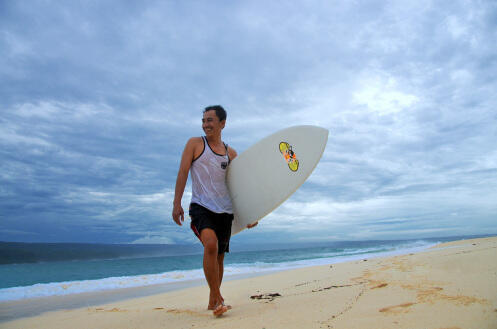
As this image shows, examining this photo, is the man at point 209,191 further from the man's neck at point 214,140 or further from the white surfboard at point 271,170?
the white surfboard at point 271,170

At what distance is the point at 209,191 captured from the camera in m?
2.54

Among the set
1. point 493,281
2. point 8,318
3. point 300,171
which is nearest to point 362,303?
point 493,281

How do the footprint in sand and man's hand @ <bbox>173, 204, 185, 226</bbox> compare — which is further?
man's hand @ <bbox>173, 204, 185, 226</bbox>

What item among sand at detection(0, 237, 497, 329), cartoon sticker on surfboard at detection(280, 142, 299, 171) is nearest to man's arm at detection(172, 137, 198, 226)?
sand at detection(0, 237, 497, 329)

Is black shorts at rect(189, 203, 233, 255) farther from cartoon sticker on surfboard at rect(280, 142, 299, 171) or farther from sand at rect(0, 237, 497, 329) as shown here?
cartoon sticker on surfboard at rect(280, 142, 299, 171)

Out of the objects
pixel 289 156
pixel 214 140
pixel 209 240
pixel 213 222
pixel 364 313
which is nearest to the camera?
pixel 364 313

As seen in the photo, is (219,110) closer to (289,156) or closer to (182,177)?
(182,177)

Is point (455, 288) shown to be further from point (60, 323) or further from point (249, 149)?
point (60, 323)

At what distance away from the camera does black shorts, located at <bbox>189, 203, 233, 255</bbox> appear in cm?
243

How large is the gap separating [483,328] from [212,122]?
2087 millimetres

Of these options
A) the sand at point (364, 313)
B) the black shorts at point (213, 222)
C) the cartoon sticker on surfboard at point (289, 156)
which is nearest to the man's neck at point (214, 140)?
the black shorts at point (213, 222)

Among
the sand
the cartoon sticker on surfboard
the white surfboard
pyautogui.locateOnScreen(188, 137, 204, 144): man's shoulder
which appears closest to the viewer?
the sand

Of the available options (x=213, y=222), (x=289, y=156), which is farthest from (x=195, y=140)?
(x=289, y=156)

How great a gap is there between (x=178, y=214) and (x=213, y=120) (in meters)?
0.80
